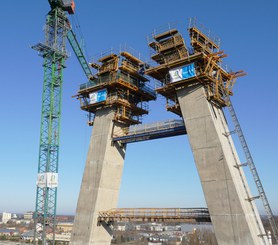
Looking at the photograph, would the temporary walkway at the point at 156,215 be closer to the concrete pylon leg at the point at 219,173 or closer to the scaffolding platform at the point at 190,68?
the concrete pylon leg at the point at 219,173

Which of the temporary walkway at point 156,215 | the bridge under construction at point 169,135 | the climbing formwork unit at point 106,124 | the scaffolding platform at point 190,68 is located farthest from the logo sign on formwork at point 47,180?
the scaffolding platform at point 190,68

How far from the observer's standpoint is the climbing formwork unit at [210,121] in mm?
24875

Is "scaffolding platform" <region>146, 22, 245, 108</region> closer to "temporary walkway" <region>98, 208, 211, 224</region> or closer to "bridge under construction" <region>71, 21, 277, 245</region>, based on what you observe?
"bridge under construction" <region>71, 21, 277, 245</region>

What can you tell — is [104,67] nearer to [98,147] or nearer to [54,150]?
[98,147]

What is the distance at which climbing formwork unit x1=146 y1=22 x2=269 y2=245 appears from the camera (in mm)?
24875

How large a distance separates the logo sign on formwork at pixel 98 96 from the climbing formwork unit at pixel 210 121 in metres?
7.07

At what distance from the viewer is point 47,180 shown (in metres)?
44.0

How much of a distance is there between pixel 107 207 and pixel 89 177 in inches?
153

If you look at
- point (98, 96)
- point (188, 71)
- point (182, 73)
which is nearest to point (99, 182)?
point (98, 96)

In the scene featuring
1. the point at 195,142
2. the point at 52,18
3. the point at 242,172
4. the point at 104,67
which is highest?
the point at 52,18

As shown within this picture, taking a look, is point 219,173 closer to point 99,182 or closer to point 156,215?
point 156,215

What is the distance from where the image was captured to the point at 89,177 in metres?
35.4

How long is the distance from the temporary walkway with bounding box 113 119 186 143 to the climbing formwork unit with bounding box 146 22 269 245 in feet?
5.36

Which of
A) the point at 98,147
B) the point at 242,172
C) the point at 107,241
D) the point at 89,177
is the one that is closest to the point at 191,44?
the point at 242,172
